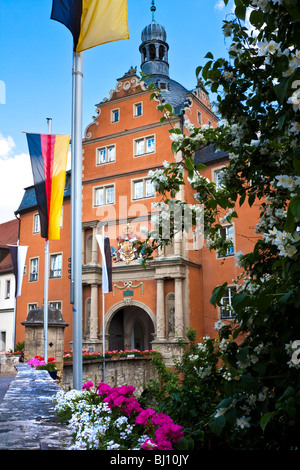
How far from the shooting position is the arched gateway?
70.8 feet

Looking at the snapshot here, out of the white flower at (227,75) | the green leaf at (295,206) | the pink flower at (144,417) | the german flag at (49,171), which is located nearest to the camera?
the green leaf at (295,206)

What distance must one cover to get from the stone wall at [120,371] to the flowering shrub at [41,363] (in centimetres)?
500

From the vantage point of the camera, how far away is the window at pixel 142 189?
2155cm

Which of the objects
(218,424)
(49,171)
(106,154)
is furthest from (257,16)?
(106,154)

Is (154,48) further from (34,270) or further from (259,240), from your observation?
(259,240)

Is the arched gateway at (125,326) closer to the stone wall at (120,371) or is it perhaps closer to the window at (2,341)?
the stone wall at (120,371)

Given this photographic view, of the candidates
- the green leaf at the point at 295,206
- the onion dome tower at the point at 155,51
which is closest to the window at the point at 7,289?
the onion dome tower at the point at 155,51

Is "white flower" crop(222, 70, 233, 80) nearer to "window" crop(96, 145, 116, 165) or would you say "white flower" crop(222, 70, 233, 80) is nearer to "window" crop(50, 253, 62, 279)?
"window" crop(96, 145, 116, 165)

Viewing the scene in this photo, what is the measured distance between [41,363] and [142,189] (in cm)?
1301

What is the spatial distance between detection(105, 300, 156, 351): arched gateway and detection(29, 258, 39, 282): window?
5.60 meters
